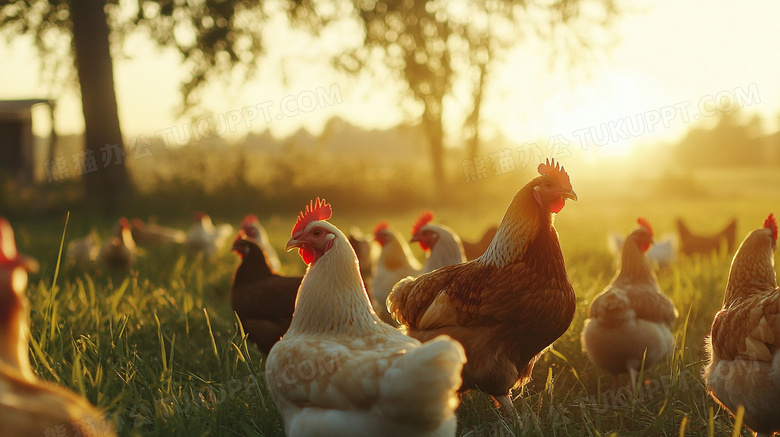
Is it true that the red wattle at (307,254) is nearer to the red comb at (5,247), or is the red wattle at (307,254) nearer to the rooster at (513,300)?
the rooster at (513,300)

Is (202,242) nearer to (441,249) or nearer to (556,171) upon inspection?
(441,249)

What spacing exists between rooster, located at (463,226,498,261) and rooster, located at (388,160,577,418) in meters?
2.79

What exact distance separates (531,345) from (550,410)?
392 mm

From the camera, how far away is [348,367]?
2.29 m

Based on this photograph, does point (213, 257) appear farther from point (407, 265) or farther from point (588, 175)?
point (588, 175)

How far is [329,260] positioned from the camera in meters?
2.79

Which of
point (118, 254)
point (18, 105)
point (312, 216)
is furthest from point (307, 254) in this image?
point (18, 105)

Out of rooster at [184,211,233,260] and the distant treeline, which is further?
the distant treeline

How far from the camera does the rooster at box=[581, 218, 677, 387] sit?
13.2 feet

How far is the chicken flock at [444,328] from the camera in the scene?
2.05 metres

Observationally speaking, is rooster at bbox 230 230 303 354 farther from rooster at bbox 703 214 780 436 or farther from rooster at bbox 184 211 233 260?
rooster at bbox 184 211 233 260

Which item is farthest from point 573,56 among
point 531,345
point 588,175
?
point 588,175

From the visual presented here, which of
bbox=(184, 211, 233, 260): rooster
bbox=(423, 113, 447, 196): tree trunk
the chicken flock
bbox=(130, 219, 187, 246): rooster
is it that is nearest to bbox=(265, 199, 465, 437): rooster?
the chicken flock

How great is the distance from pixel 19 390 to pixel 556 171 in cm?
291
